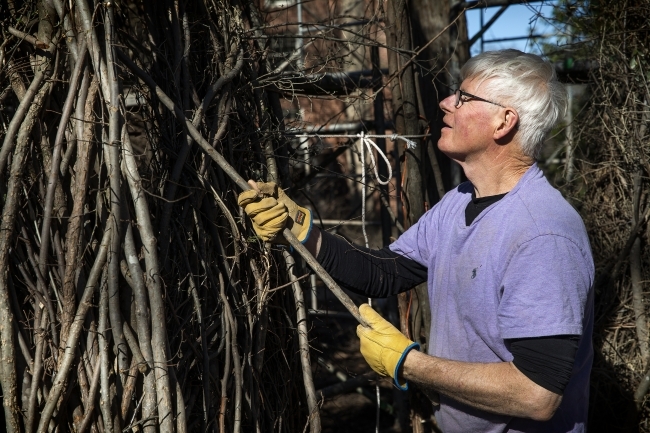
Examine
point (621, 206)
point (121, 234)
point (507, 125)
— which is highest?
point (507, 125)

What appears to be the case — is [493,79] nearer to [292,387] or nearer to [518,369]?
[518,369]

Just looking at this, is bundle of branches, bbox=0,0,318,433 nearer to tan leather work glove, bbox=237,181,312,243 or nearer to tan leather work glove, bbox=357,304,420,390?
tan leather work glove, bbox=237,181,312,243

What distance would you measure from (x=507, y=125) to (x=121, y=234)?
4.05ft

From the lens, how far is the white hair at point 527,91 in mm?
2051

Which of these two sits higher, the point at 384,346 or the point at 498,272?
the point at 498,272

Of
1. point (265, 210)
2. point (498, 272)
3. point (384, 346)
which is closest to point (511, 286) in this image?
point (498, 272)

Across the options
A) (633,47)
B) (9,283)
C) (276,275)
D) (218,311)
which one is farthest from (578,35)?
(9,283)

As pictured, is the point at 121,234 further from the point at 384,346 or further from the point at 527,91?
the point at 527,91

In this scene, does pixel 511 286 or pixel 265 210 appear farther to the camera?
pixel 265 210

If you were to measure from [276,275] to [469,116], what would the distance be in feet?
3.14

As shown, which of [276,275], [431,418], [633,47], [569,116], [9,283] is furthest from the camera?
[569,116]

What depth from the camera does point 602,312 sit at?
12.5ft

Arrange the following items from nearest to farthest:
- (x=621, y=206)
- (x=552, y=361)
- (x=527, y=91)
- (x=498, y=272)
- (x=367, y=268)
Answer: (x=552, y=361)
(x=498, y=272)
(x=527, y=91)
(x=367, y=268)
(x=621, y=206)

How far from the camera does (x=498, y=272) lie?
1.94m
